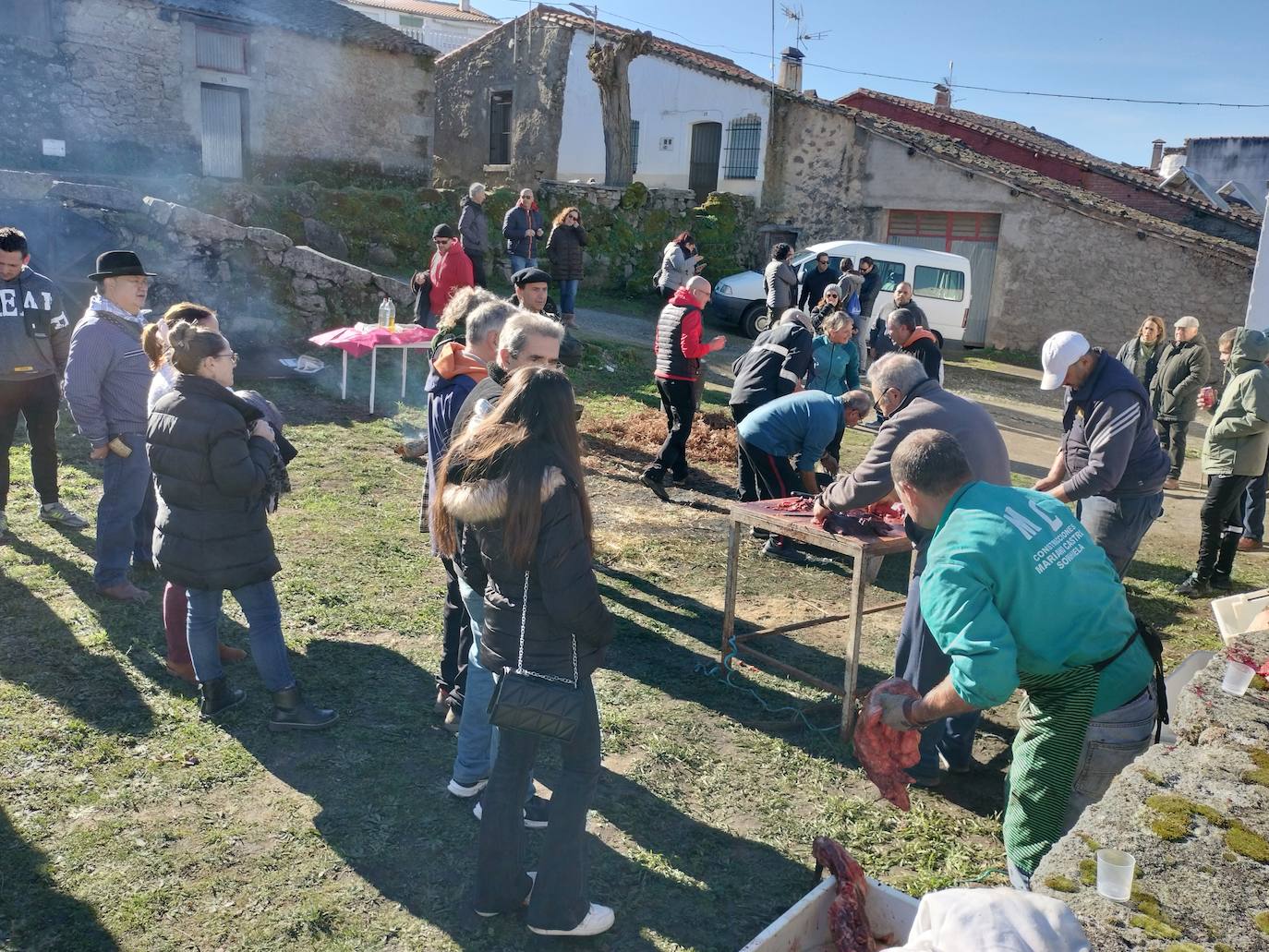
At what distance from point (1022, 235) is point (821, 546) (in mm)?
17605

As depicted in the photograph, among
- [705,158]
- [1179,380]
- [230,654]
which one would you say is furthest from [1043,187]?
[230,654]

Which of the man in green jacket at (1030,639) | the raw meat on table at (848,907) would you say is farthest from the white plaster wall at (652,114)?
the raw meat on table at (848,907)

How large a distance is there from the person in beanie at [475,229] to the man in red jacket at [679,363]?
18.2 feet

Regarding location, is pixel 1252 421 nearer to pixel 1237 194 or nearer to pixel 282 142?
pixel 282 142

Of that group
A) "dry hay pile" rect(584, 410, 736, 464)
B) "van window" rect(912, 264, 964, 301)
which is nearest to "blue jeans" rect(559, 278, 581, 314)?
"dry hay pile" rect(584, 410, 736, 464)

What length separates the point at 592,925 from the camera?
10.6ft

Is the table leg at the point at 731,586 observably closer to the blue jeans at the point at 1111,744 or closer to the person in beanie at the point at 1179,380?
the blue jeans at the point at 1111,744

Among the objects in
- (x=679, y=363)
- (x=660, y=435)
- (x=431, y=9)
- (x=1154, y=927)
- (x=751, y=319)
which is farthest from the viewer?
(x=431, y=9)

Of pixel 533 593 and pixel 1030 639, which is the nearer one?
pixel 1030 639

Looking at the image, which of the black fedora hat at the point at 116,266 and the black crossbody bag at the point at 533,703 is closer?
the black crossbody bag at the point at 533,703

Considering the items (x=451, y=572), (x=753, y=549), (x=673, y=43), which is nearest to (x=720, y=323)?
(x=753, y=549)

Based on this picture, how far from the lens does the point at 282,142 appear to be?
20641 millimetres

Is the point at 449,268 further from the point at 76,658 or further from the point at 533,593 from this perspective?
the point at 533,593

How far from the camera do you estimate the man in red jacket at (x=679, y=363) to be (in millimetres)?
8414
